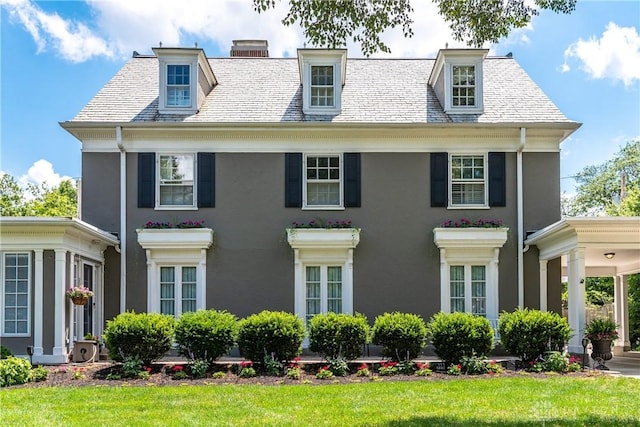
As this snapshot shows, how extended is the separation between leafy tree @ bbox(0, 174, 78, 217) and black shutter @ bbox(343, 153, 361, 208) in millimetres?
28530

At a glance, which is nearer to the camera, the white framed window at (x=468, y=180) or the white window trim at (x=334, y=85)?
the white framed window at (x=468, y=180)

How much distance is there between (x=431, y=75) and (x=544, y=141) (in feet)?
11.4

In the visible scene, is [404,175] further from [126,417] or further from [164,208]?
[126,417]

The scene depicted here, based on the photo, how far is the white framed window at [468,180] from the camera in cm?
1698

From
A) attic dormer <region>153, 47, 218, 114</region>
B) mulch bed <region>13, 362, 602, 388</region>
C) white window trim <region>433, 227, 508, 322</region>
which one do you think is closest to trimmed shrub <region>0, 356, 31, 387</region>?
mulch bed <region>13, 362, 602, 388</region>

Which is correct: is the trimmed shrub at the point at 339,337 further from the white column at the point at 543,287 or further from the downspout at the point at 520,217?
the white column at the point at 543,287

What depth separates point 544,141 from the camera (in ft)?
55.7

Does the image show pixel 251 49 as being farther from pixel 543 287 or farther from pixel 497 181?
pixel 543 287

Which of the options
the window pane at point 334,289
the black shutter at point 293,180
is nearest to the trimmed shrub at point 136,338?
the window pane at point 334,289

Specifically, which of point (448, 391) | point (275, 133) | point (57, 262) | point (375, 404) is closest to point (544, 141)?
point (275, 133)

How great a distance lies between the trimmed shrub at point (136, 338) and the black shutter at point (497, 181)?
26.6 feet

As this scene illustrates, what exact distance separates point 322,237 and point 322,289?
50.0 inches

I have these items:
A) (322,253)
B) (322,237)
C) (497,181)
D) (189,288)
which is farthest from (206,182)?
(497,181)

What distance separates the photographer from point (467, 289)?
16.8m
